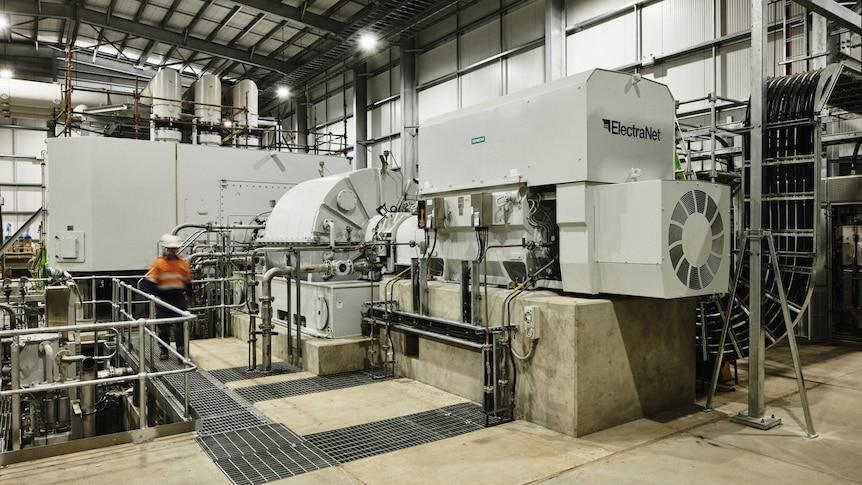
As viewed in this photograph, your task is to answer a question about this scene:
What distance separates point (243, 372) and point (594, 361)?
13.0 feet

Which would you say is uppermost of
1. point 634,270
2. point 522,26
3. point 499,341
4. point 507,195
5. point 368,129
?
point 522,26

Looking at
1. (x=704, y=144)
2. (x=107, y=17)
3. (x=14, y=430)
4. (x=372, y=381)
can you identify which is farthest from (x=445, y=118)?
(x=107, y=17)

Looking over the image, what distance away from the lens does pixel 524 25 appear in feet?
37.1

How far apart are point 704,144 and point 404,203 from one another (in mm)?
4814

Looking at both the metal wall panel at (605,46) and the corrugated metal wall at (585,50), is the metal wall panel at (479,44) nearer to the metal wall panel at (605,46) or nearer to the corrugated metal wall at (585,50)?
the corrugated metal wall at (585,50)

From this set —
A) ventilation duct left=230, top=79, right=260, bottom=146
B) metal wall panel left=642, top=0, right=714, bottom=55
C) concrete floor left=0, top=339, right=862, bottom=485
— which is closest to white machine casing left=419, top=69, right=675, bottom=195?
concrete floor left=0, top=339, right=862, bottom=485

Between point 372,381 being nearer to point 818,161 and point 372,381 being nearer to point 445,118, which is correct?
point 445,118

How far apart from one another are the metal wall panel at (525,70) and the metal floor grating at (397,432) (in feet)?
25.1

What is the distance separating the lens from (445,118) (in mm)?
5707

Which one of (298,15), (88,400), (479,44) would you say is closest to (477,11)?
(479,44)

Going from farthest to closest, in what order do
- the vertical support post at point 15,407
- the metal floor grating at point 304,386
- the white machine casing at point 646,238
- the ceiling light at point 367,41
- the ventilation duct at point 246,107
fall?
→ the ventilation duct at point 246,107, the ceiling light at point 367,41, the metal floor grating at point 304,386, the white machine casing at point 646,238, the vertical support post at point 15,407

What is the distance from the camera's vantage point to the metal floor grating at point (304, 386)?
5.41 meters

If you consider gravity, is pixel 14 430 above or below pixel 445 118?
below

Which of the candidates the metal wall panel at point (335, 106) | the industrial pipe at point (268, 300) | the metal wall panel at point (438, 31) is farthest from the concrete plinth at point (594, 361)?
the metal wall panel at point (335, 106)
